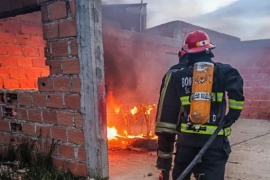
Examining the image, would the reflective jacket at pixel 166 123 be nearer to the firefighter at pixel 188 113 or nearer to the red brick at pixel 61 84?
the firefighter at pixel 188 113

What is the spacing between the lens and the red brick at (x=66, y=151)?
3188 mm

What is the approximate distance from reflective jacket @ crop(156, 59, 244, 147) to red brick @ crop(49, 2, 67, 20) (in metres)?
1.30

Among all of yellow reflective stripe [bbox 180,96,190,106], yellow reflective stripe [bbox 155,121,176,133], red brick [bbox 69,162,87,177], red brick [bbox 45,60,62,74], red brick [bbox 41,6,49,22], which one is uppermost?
red brick [bbox 41,6,49,22]

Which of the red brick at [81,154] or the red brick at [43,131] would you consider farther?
the red brick at [43,131]

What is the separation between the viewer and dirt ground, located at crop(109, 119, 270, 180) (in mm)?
3695

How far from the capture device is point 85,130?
→ 3.03 metres

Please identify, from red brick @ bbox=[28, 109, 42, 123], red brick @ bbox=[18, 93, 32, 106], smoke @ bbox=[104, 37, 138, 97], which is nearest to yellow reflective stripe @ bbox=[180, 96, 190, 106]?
red brick @ bbox=[28, 109, 42, 123]

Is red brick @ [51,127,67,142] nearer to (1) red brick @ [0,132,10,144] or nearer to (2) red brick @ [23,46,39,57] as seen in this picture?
(1) red brick @ [0,132,10,144]

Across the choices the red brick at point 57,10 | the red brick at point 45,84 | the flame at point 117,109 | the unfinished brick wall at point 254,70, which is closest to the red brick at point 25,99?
the red brick at point 45,84

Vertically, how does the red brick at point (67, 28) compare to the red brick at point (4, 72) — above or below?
above

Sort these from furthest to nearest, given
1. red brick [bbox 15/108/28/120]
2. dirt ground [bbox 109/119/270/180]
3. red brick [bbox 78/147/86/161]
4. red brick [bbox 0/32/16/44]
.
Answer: red brick [bbox 0/32/16/44] → dirt ground [bbox 109/119/270/180] → red brick [bbox 15/108/28/120] → red brick [bbox 78/147/86/161]

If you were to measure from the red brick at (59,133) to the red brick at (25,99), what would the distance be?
0.49m

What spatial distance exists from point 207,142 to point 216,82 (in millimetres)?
549

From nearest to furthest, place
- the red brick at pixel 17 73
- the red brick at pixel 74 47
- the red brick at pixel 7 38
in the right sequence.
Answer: the red brick at pixel 74 47 → the red brick at pixel 7 38 → the red brick at pixel 17 73
